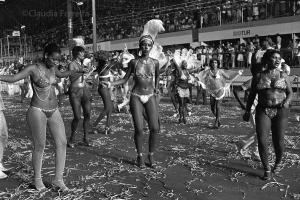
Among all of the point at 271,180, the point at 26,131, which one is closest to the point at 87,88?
the point at 26,131

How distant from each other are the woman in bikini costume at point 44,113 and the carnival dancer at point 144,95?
1.57 m

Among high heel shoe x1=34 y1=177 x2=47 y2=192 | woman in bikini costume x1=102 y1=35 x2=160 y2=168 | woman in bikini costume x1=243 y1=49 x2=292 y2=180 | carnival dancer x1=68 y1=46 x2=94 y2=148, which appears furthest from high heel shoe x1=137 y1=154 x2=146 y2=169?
carnival dancer x1=68 y1=46 x2=94 y2=148

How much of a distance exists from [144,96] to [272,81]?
6.49 feet

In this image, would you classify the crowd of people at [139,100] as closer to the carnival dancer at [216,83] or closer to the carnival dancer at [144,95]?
the carnival dancer at [144,95]

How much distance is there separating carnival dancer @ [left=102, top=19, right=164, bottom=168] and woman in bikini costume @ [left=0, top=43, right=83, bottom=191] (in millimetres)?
1570

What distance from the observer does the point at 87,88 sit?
8789 millimetres

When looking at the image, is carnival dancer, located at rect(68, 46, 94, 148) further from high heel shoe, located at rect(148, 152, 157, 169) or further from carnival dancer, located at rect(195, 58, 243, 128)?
carnival dancer, located at rect(195, 58, 243, 128)

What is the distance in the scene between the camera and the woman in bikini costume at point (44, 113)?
18.1ft

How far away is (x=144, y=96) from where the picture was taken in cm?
689

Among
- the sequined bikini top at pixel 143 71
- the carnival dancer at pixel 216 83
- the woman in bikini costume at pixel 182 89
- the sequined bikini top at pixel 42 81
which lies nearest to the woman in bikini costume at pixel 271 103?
the sequined bikini top at pixel 143 71

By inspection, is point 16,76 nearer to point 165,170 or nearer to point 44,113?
point 44,113

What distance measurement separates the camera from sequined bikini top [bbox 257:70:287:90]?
609cm

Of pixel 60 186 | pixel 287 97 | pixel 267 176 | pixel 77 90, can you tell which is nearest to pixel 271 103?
pixel 287 97

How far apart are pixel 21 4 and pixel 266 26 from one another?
102 feet
